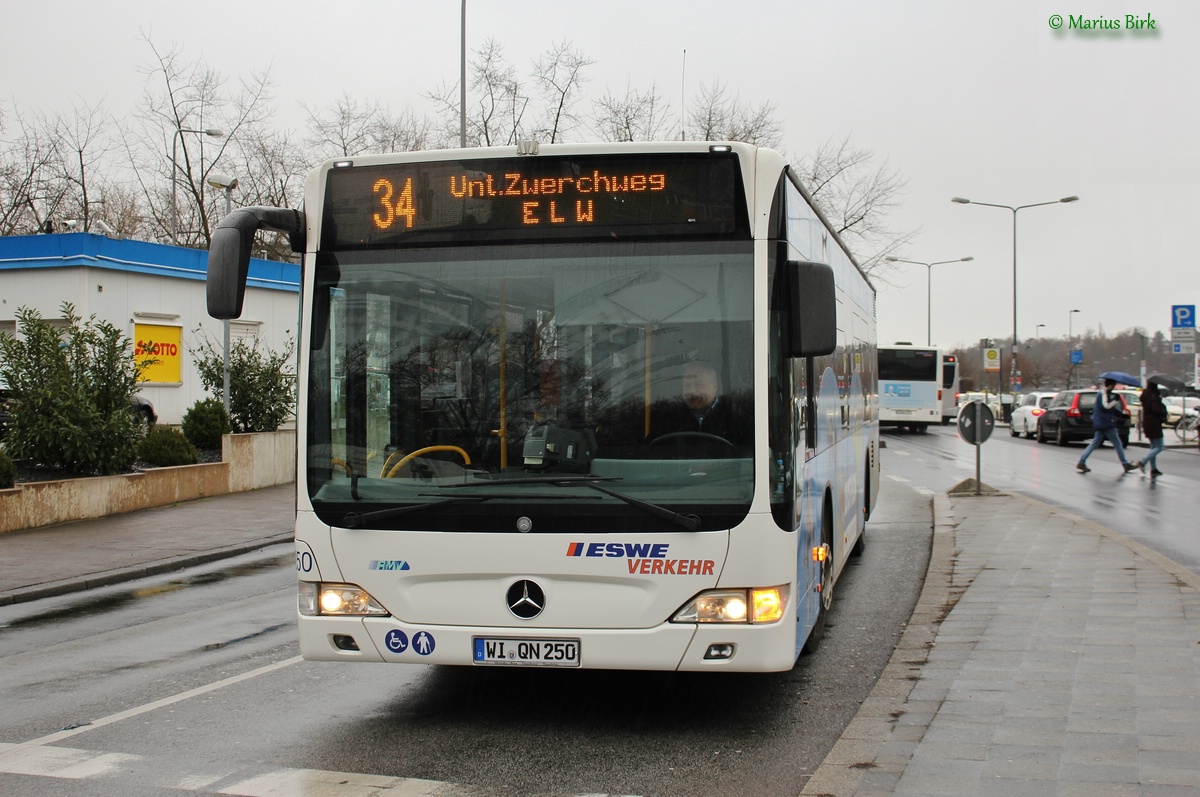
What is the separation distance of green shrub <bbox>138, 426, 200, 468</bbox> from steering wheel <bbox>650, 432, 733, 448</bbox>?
16.2 m

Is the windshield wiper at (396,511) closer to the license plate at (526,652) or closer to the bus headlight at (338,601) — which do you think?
the bus headlight at (338,601)

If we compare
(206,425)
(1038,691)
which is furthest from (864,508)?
(206,425)

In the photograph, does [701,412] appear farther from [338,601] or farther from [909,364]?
[909,364]

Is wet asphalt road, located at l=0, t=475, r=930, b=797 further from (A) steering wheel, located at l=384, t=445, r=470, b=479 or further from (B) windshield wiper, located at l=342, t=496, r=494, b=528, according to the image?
(A) steering wheel, located at l=384, t=445, r=470, b=479

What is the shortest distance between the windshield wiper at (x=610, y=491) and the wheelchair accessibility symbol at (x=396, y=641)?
74 centimetres

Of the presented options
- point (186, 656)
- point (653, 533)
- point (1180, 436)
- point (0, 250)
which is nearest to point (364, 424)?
point (653, 533)

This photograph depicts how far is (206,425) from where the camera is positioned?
22.5 meters

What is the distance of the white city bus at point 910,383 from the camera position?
45594 millimetres

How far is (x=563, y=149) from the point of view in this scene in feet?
19.4

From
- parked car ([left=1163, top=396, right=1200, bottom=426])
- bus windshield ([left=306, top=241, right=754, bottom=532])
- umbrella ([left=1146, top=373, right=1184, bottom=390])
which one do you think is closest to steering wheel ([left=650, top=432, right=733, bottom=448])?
bus windshield ([left=306, top=241, right=754, bottom=532])

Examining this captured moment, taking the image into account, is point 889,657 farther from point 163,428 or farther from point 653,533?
point 163,428

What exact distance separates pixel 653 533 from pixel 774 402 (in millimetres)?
830

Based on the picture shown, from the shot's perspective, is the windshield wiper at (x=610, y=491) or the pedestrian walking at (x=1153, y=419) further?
the pedestrian walking at (x=1153, y=419)

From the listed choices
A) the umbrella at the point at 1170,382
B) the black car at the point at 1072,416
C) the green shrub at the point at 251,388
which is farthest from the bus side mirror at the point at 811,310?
the umbrella at the point at 1170,382
